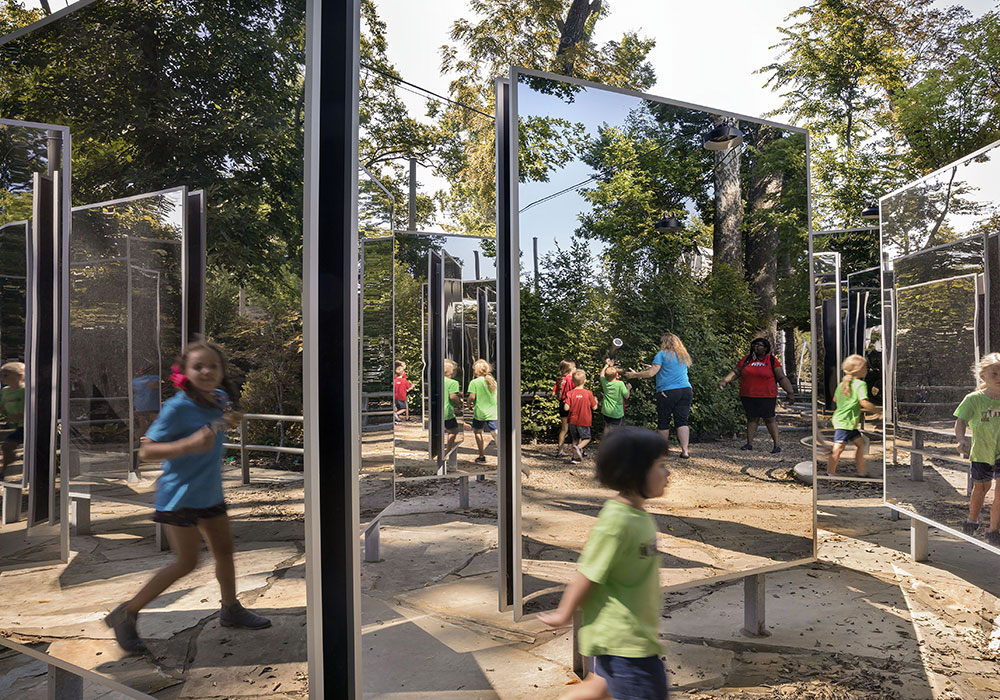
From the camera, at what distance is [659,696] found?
2098 millimetres

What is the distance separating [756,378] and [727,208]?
0.87m

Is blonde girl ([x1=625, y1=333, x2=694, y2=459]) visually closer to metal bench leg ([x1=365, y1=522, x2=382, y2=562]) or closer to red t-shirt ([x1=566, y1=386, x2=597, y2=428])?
red t-shirt ([x1=566, y1=386, x2=597, y2=428])

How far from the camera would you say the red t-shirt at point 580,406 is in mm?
3166

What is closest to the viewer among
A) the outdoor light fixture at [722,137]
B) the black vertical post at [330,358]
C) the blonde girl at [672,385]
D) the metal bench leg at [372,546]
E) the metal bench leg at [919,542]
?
the black vertical post at [330,358]

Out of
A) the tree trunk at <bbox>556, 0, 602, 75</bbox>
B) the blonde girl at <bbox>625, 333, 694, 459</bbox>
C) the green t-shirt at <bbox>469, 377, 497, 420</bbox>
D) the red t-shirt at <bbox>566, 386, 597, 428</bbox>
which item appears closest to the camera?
the red t-shirt at <bbox>566, 386, 597, 428</bbox>

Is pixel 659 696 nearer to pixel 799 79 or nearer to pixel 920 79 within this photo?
pixel 920 79

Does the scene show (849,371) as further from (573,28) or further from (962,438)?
(573,28)

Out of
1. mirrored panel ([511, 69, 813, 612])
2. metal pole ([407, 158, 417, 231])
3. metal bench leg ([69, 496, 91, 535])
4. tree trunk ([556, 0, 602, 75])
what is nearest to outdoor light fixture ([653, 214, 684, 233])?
mirrored panel ([511, 69, 813, 612])

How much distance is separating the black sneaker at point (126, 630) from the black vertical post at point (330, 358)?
71 centimetres

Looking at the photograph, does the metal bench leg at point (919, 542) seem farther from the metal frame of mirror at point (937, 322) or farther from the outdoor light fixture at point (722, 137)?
the outdoor light fixture at point (722, 137)

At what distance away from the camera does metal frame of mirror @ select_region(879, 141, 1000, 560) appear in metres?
3.76

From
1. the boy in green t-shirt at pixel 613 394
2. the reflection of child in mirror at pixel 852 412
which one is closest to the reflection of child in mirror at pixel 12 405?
the boy in green t-shirt at pixel 613 394

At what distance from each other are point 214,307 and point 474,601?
3.04 meters

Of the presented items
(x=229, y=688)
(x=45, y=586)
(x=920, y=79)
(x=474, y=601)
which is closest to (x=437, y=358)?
(x=474, y=601)
